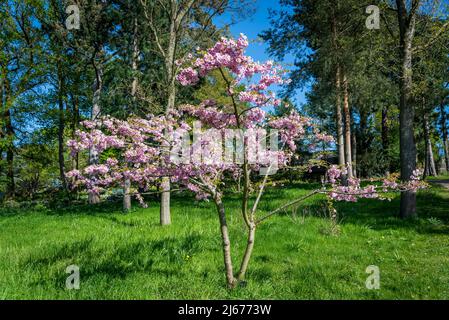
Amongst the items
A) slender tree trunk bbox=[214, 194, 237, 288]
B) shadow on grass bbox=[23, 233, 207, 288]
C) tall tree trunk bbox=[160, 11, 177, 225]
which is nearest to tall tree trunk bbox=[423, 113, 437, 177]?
tall tree trunk bbox=[160, 11, 177, 225]

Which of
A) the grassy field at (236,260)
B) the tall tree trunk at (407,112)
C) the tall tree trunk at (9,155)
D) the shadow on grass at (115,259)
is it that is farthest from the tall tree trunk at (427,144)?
the tall tree trunk at (9,155)

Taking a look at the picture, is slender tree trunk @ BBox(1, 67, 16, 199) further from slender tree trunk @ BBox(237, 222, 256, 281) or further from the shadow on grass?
slender tree trunk @ BBox(237, 222, 256, 281)

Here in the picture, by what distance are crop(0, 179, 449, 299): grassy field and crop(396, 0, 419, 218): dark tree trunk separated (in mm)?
554

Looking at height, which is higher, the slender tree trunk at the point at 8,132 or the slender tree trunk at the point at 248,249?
the slender tree trunk at the point at 8,132

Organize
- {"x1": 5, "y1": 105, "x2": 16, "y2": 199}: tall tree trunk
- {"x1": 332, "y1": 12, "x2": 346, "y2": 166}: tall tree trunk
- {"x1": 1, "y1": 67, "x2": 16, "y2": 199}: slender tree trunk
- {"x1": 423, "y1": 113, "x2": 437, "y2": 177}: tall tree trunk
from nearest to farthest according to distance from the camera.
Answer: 1. {"x1": 332, "y1": 12, "x2": 346, "y2": 166}: tall tree trunk
2. {"x1": 1, "y1": 67, "x2": 16, "y2": 199}: slender tree trunk
3. {"x1": 5, "y1": 105, "x2": 16, "y2": 199}: tall tree trunk
4. {"x1": 423, "y1": 113, "x2": 437, "y2": 177}: tall tree trunk

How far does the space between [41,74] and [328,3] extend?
15.8 m

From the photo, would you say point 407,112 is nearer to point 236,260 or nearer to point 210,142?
point 236,260

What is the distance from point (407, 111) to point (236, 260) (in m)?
6.61

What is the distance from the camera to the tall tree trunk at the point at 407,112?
8430mm

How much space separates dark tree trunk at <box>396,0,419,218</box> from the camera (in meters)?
8.43

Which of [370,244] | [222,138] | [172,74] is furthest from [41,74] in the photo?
[370,244]

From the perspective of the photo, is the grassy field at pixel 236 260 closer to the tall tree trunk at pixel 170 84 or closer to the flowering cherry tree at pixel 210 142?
the tall tree trunk at pixel 170 84

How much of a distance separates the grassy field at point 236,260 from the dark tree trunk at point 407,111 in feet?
1.82
